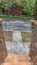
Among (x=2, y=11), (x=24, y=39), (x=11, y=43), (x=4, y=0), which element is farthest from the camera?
(x=2, y=11)

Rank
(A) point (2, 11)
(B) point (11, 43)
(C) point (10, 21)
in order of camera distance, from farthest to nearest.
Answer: (A) point (2, 11) → (C) point (10, 21) → (B) point (11, 43)

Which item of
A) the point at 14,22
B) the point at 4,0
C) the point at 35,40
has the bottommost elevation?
the point at 14,22

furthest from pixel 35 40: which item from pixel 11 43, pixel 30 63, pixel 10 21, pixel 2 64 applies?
pixel 10 21

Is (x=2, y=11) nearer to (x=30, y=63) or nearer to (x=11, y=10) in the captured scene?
(x=11, y=10)

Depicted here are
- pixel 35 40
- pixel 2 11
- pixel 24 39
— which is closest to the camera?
pixel 35 40

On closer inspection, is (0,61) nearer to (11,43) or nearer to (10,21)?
(11,43)

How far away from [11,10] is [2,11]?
859 millimetres

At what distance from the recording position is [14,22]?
14.5 meters

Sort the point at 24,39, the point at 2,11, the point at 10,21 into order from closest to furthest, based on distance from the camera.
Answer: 1. the point at 24,39
2. the point at 10,21
3. the point at 2,11

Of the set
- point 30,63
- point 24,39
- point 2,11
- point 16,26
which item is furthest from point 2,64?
point 2,11

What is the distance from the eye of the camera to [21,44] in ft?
32.3

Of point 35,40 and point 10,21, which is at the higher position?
point 35,40

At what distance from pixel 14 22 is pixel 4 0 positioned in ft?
7.53

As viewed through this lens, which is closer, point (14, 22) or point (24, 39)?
point (24, 39)
